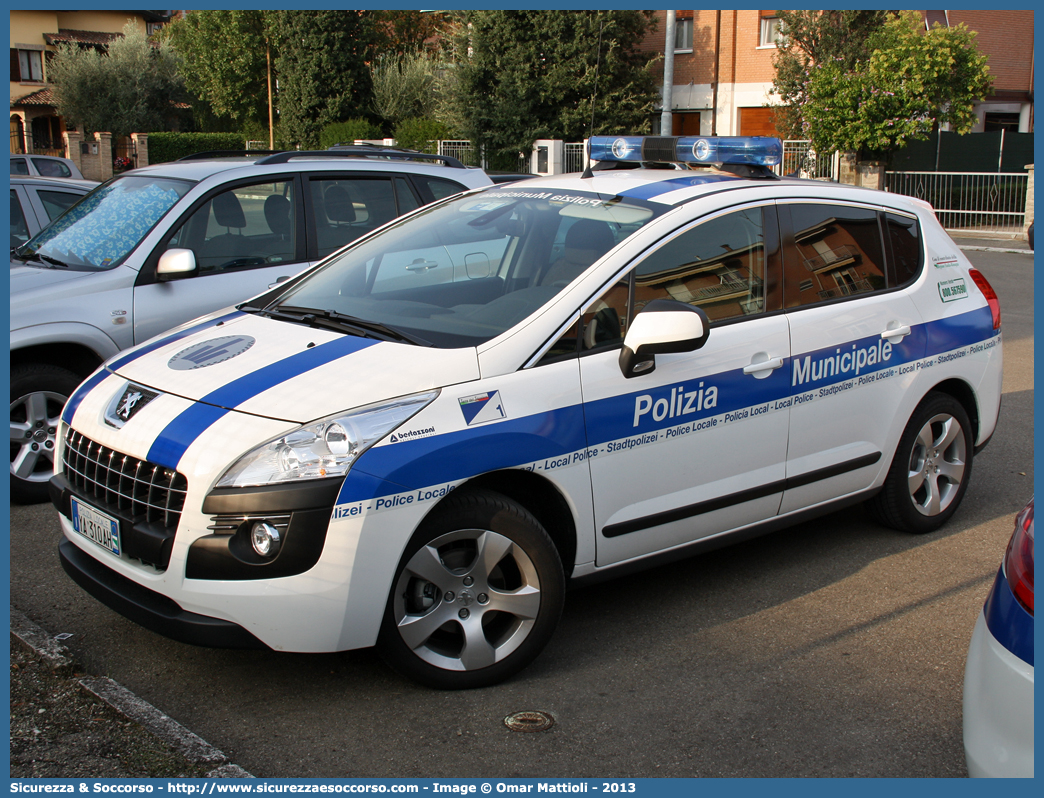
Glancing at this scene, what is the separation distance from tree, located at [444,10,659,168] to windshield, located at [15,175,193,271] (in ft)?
96.2

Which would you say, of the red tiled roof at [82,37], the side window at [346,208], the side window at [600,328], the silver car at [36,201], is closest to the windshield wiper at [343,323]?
the side window at [600,328]

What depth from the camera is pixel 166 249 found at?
5.78 m

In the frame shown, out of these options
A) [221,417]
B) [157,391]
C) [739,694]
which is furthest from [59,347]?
[739,694]

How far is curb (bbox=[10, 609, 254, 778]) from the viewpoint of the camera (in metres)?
3.00

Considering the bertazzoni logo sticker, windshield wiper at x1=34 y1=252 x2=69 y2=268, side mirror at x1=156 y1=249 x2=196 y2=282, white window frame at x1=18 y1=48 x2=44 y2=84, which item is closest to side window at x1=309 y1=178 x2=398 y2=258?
side mirror at x1=156 y1=249 x2=196 y2=282

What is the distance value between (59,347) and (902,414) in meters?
4.42

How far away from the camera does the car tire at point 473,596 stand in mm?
3350

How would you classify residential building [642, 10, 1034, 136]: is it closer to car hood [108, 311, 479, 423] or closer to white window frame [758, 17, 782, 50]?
white window frame [758, 17, 782, 50]

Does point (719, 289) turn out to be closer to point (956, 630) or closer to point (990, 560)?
point (956, 630)

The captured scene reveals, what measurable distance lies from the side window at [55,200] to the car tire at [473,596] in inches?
244

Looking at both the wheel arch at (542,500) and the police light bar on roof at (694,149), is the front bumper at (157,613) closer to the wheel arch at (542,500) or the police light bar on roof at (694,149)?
the wheel arch at (542,500)

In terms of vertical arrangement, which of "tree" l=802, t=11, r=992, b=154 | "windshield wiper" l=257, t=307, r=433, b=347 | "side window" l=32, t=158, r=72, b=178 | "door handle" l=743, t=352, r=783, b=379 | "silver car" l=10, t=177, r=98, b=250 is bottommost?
"door handle" l=743, t=352, r=783, b=379

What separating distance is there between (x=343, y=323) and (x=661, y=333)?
1233 mm

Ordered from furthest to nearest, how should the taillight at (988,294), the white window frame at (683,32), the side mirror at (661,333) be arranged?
the white window frame at (683,32) < the taillight at (988,294) < the side mirror at (661,333)
